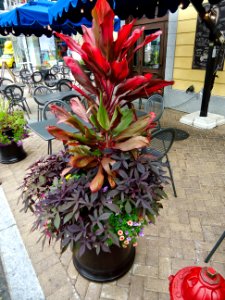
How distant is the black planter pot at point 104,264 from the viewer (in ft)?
5.50

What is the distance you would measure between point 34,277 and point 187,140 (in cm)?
354

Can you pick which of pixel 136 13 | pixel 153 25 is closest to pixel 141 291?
pixel 136 13

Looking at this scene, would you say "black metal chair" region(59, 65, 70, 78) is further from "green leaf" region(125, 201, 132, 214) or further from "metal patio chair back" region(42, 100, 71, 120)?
"green leaf" region(125, 201, 132, 214)

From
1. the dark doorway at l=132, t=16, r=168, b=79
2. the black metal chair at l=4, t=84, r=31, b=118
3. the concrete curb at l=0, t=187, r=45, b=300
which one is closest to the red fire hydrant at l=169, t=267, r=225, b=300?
the concrete curb at l=0, t=187, r=45, b=300

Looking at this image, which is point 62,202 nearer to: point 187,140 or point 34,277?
point 34,277

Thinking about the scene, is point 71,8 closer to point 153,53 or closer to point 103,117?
point 103,117

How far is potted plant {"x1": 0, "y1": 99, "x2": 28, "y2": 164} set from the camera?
345cm

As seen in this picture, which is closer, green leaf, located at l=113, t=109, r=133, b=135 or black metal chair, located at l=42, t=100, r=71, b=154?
green leaf, located at l=113, t=109, r=133, b=135

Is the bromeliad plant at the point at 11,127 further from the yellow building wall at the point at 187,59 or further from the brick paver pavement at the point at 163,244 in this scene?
the yellow building wall at the point at 187,59

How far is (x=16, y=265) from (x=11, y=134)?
223cm

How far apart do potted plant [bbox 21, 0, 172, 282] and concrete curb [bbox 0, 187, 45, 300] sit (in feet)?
2.16

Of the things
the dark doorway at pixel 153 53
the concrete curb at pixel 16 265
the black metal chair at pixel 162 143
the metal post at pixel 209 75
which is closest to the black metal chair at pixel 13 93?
the dark doorway at pixel 153 53

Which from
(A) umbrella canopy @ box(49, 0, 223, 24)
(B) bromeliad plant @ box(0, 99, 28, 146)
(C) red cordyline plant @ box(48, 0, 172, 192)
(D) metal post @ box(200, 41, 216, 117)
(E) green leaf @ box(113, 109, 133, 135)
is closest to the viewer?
(C) red cordyline plant @ box(48, 0, 172, 192)

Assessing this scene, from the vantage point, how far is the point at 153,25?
6.27 metres
